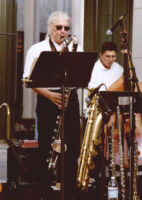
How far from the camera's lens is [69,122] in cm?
475

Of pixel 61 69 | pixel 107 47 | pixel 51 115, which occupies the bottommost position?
pixel 51 115

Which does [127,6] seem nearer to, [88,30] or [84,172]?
[88,30]

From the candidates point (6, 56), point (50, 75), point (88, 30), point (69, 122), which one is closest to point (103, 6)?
point (88, 30)

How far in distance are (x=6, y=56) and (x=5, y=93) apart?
675 mm

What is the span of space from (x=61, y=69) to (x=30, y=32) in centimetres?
705

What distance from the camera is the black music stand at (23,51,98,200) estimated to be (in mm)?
3645

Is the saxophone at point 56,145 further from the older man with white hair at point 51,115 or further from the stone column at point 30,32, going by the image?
the stone column at point 30,32

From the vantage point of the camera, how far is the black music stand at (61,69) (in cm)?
364

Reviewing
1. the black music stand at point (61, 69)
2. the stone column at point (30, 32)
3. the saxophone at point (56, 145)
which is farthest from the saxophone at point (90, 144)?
the stone column at point (30, 32)

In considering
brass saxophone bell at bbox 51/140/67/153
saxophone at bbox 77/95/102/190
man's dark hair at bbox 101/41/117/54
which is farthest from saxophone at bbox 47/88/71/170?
man's dark hair at bbox 101/41/117/54

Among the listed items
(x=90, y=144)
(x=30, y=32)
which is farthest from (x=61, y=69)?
(x=30, y=32)

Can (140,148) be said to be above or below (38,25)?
below

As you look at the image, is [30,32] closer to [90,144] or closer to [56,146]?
[90,144]

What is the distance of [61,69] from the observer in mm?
3725
